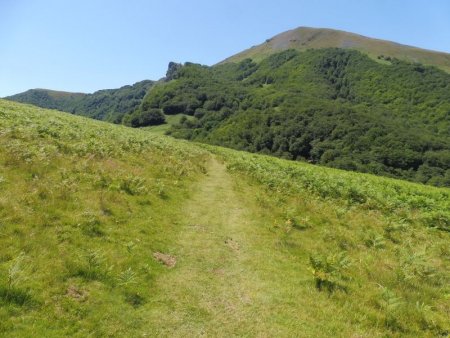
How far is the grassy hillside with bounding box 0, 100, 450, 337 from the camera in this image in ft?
28.2

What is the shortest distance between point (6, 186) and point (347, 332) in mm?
11567

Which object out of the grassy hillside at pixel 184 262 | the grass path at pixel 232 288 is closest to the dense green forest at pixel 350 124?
the grassy hillside at pixel 184 262

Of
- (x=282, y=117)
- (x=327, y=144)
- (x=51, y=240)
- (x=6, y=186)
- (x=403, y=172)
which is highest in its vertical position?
(x=6, y=186)

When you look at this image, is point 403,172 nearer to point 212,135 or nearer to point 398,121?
point 398,121

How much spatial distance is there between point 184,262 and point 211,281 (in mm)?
1420

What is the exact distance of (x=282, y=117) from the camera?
163000mm

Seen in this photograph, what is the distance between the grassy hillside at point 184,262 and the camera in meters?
8.59

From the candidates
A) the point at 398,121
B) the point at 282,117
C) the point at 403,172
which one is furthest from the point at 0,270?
the point at 398,121

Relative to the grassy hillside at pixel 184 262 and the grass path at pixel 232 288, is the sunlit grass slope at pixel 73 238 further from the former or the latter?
the grass path at pixel 232 288

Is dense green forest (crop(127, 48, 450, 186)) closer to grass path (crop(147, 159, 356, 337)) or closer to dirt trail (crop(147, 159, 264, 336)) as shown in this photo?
dirt trail (crop(147, 159, 264, 336))

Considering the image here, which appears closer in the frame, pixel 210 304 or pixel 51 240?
pixel 210 304

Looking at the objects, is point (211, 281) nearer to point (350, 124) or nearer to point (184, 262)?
point (184, 262)

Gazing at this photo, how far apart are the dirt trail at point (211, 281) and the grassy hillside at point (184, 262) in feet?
0.15

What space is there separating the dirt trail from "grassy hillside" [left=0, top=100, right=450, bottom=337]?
1.7 inches
